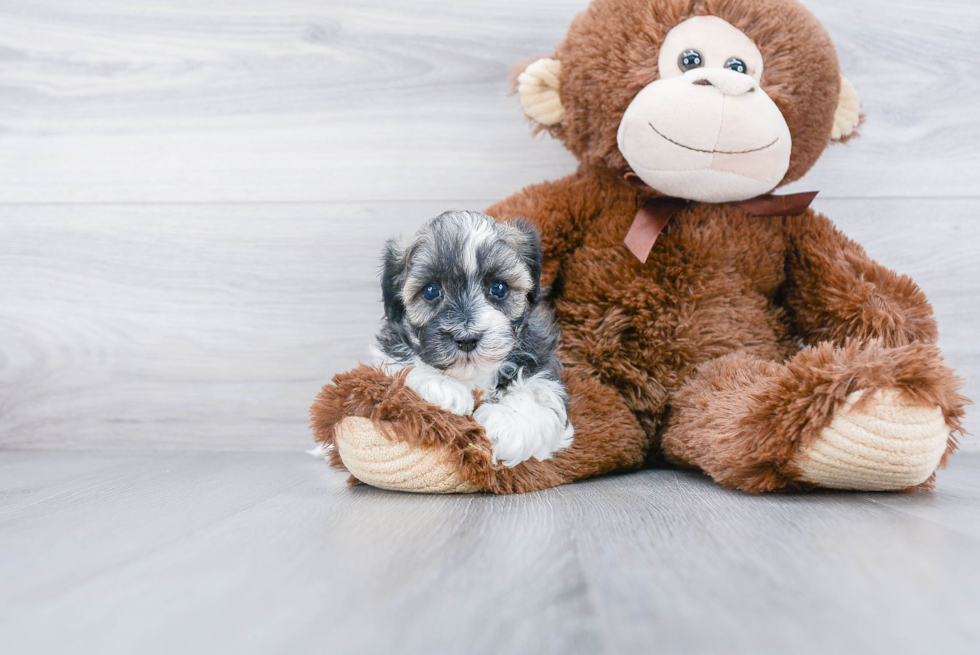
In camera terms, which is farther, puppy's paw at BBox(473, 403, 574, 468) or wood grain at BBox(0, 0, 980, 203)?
wood grain at BBox(0, 0, 980, 203)

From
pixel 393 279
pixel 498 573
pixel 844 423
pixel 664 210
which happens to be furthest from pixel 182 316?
pixel 844 423

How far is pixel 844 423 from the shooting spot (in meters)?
0.92

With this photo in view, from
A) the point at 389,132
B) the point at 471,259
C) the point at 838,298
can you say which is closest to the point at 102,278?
the point at 389,132

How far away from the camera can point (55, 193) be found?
1667 mm

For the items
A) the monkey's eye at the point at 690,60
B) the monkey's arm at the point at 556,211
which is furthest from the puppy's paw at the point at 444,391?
the monkey's eye at the point at 690,60

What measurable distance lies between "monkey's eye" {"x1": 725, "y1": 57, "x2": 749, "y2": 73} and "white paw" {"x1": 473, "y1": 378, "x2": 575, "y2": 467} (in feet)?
2.15

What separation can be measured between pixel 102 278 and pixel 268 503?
959 millimetres

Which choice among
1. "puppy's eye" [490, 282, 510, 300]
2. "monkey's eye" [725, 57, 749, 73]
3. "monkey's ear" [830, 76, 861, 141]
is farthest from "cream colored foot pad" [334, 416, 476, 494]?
"monkey's ear" [830, 76, 861, 141]

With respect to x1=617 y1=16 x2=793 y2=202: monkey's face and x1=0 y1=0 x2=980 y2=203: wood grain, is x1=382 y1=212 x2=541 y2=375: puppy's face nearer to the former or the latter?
x1=617 y1=16 x2=793 y2=202: monkey's face

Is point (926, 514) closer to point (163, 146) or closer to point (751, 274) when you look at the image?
point (751, 274)

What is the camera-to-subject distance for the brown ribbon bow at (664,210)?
4.14 feet

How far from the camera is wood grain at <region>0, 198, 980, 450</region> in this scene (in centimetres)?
165

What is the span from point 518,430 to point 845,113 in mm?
945

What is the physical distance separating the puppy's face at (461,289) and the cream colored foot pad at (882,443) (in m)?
0.48
